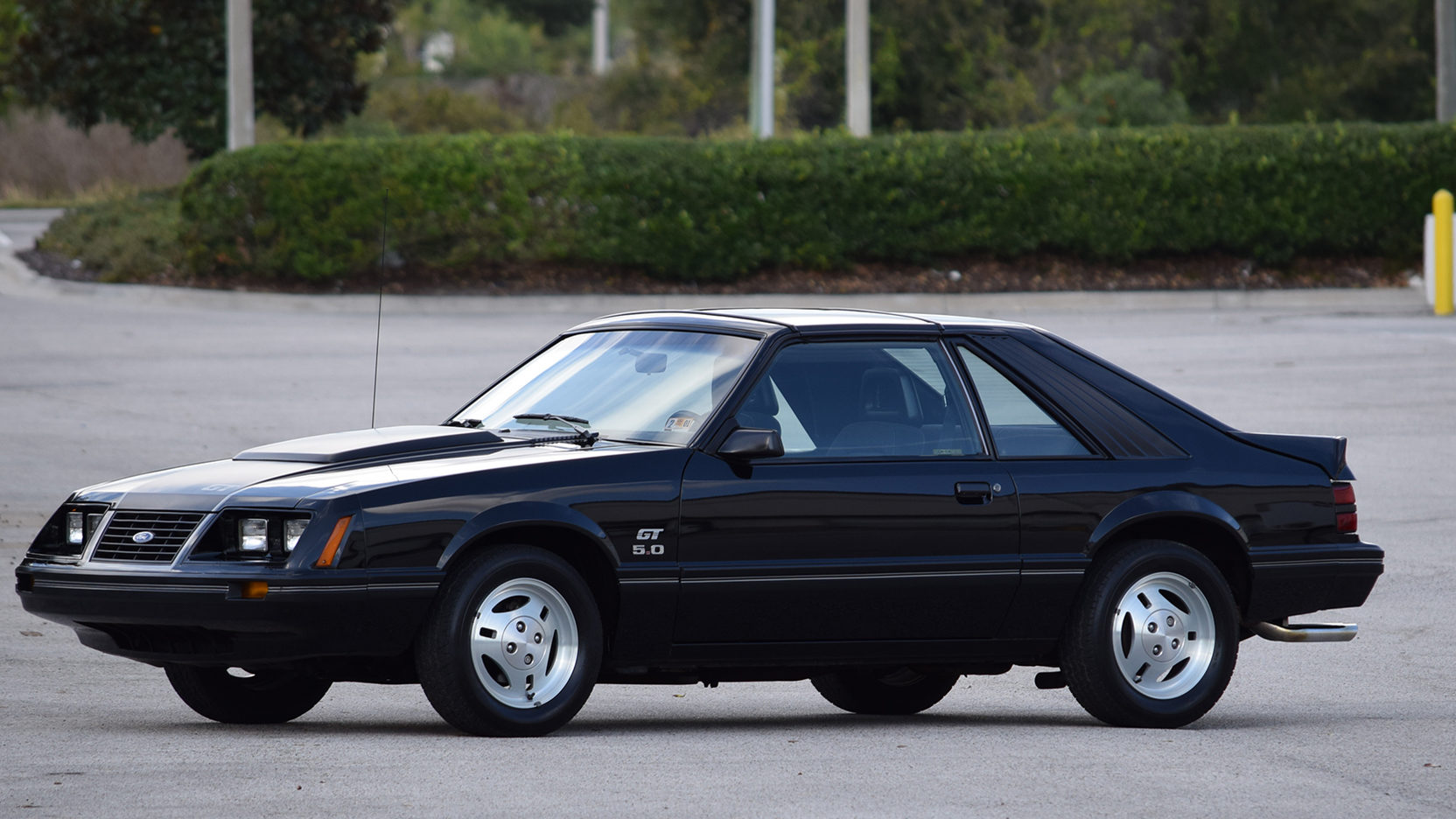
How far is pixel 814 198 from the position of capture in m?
29.2

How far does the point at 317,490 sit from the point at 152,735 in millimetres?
1144

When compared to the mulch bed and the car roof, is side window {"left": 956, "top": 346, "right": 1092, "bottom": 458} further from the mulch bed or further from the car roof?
the mulch bed

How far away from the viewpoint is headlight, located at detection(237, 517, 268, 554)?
6.48 meters

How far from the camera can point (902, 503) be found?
718 centimetres

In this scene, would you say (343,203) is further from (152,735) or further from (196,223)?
(152,735)

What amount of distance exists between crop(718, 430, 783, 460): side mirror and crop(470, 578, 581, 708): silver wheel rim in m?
0.75

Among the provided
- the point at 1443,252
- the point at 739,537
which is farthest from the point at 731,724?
the point at 1443,252

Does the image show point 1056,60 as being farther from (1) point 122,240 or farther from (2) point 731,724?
(2) point 731,724

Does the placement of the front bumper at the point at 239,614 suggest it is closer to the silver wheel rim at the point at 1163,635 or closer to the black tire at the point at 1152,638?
the black tire at the point at 1152,638

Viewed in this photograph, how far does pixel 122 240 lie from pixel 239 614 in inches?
931

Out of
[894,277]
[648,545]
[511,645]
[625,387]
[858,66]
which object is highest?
[858,66]

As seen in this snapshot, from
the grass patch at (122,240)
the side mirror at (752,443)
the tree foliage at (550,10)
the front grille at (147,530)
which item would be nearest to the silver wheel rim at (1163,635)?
the side mirror at (752,443)

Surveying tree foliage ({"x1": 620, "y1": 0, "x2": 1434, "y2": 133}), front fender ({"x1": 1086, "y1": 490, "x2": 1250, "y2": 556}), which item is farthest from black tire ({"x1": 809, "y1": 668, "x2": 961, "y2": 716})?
tree foliage ({"x1": 620, "y1": 0, "x2": 1434, "y2": 133})

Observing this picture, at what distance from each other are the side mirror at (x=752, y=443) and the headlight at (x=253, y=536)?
1.53 meters
